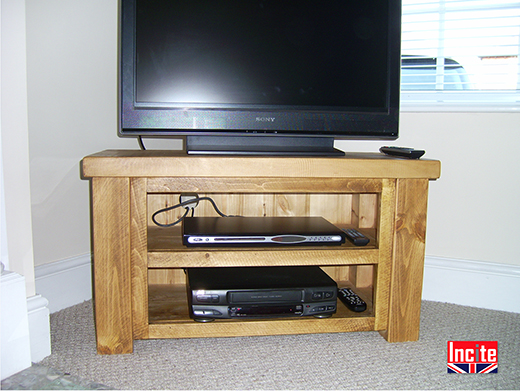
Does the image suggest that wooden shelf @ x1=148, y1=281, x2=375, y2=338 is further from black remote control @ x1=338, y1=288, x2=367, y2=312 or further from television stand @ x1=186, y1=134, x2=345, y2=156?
television stand @ x1=186, y1=134, x2=345, y2=156

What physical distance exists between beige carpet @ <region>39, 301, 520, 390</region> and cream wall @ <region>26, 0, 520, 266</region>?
30cm

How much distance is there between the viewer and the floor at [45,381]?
993 millimetres

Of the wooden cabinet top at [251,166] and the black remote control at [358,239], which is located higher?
the wooden cabinet top at [251,166]

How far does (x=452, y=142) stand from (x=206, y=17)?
92cm

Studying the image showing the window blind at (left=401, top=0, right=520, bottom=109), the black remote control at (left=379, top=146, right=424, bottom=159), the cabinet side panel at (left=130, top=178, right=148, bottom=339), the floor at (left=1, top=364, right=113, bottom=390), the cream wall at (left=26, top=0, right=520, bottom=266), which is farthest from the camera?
the window blind at (left=401, top=0, right=520, bottom=109)

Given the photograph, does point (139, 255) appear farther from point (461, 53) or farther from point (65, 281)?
point (461, 53)

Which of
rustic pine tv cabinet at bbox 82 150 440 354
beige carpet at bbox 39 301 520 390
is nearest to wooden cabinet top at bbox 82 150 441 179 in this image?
rustic pine tv cabinet at bbox 82 150 440 354

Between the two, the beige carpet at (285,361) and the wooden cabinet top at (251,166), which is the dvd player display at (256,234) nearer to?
the wooden cabinet top at (251,166)

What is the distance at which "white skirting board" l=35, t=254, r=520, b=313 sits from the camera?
142cm

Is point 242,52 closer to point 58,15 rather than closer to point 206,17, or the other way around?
point 206,17

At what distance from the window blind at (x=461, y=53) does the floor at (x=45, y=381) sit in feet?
4.28

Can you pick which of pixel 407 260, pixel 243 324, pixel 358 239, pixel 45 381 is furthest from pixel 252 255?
pixel 45 381

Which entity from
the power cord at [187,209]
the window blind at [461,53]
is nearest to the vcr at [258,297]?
the power cord at [187,209]

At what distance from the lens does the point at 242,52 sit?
→ 4.12 feet
